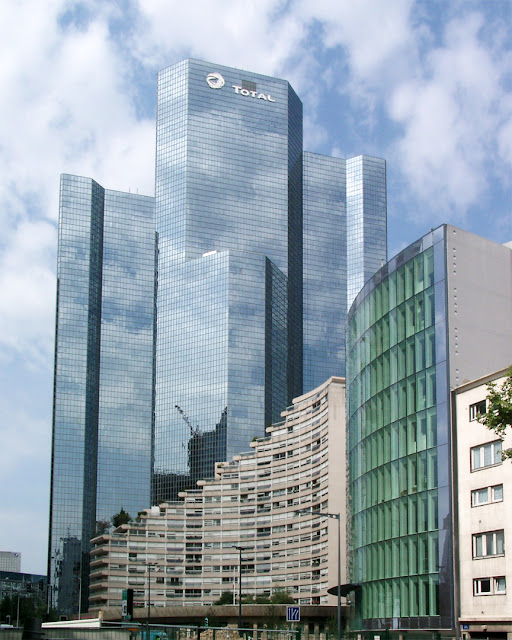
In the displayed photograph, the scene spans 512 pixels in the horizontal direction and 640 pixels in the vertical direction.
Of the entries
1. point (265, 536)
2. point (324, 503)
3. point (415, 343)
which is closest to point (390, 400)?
point (415, 343)

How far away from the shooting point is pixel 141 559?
625ft

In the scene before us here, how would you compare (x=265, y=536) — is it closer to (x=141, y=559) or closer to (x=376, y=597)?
(x=141, y=559)

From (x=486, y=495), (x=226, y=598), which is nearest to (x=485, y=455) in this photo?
(x=486, y=495)

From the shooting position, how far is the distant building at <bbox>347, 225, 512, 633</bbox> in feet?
180

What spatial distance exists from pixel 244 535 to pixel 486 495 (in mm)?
136940

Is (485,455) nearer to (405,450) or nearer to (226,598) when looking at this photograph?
(405,450)

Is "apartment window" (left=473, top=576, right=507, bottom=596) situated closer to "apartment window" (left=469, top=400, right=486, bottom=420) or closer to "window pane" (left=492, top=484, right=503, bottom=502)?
"window pane" (left=492, top=484, right=503, bottom=502)

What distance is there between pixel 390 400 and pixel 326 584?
9586 cm

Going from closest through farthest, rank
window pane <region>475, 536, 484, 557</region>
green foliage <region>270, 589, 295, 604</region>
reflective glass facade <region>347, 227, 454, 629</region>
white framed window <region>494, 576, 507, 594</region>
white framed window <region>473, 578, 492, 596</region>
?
white framed window <region>494, 576, 507, 594</region>
white framed window <region>473, 578, 492, 596</region>
window pane <region>475, 536, 484, 557</region>
reflective glass facade <region>347, 227, 454, 629</region>
green foliage <region>270, 589, 295, 604</region>

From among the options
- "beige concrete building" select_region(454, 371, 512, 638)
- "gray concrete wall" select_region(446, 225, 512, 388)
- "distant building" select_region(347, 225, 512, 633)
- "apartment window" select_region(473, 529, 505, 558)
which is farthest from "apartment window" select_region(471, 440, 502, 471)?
"gray concrete wall" select_region(446, 225, 512, 388)

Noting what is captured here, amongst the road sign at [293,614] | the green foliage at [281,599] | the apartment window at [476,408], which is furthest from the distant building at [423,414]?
the green foliage at [281,599]

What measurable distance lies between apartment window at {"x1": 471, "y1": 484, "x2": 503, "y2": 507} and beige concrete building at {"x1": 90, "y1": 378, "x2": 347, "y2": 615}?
97942 mm

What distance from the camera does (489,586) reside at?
51.0 meters

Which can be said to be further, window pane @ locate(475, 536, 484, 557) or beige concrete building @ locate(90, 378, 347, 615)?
beige concrete building @ locate(90, 378, 347, 615)
